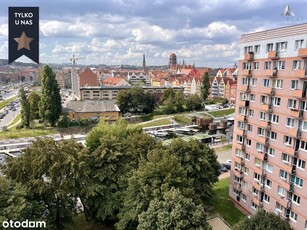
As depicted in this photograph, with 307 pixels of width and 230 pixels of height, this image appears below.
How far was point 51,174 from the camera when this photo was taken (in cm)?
1797

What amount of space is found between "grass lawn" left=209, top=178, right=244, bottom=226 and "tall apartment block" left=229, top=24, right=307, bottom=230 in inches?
38.0

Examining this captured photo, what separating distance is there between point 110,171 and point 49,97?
38513 millimetres

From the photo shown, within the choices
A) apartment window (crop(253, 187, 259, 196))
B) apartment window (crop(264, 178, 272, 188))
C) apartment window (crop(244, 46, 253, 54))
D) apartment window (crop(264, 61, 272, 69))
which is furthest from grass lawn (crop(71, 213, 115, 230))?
apartment window (crop(244, 46, 253, 54))

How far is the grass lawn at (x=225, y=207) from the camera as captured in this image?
2458cm

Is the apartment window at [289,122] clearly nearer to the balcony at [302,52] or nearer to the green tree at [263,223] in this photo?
the balcony at [302,52]

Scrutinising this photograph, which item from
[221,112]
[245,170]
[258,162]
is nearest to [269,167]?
[258,162]

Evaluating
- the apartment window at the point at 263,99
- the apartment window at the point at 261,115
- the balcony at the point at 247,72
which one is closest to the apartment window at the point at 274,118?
the apartment window at the point at 261,115

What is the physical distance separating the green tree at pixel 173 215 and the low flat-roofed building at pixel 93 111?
49989mm

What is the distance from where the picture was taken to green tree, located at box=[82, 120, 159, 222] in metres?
20.5

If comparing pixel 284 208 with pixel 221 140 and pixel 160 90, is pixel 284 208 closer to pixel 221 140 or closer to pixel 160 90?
pixel 221 140

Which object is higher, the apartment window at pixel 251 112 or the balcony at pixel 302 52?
the balcony at pixel 302 52

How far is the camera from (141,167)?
19594 millimetres

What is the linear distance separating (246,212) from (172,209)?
12.7 m

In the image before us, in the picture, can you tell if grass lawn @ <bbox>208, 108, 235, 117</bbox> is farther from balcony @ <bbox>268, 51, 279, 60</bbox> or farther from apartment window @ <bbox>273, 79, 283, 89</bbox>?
balcony @ <bbox>268, 51, 279, 60</bbox>
